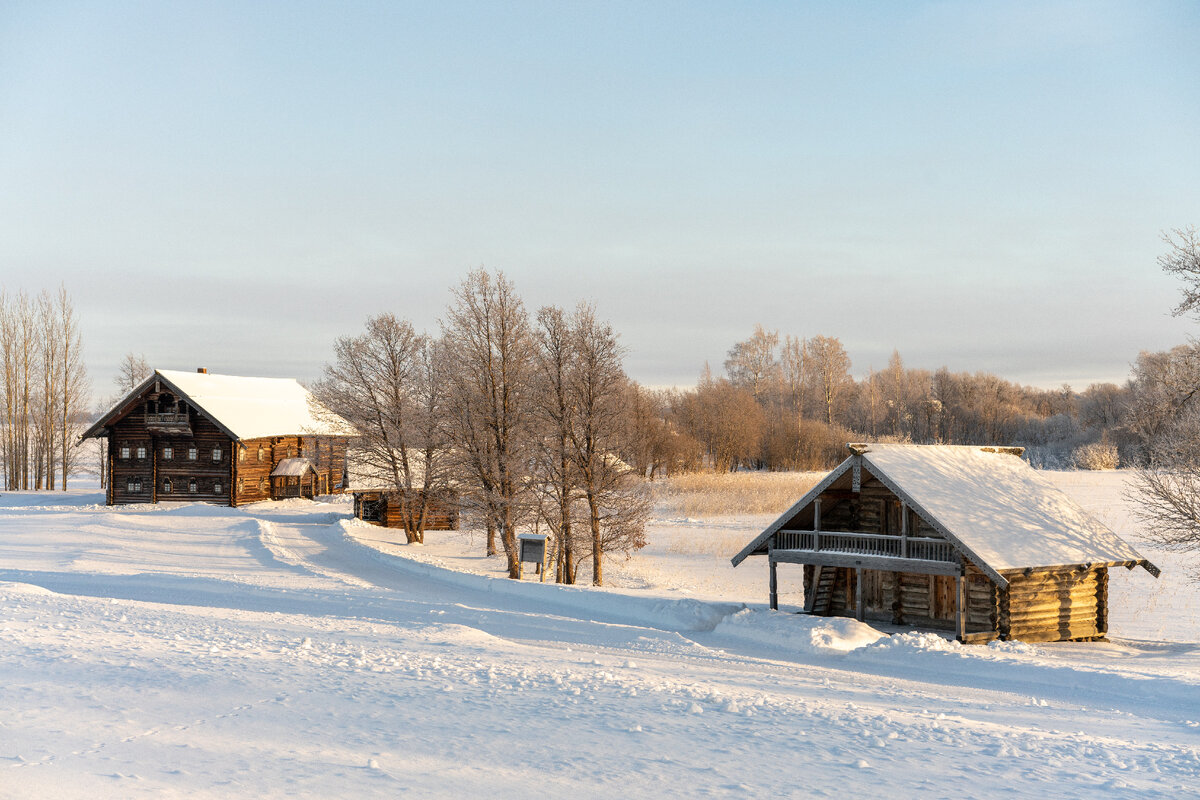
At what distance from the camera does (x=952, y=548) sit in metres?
23.1

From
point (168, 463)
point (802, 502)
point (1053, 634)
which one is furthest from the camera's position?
point (168, 463)

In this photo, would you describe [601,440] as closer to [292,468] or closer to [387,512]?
[387,512]

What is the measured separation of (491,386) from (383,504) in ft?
54.0

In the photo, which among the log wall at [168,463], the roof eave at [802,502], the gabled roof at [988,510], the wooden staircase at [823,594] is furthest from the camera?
the log wall at [168,463]

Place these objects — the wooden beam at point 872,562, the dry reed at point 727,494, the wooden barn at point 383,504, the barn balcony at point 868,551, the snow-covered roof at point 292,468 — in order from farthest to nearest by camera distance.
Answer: the dry reed at point 727,494 < the snow-covered roof at point 292,468 < the wooden barn at point 383,504 < the barn balcony at point 868,551 < the wooden beam at point 872,562

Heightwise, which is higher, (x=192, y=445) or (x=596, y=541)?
(x=192, y=445)

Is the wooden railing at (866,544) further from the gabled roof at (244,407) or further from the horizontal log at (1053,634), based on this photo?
the gabled roof at (244,407)

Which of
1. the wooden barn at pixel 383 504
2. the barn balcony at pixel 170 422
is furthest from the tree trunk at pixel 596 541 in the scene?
the barn balcony at pixel 170 422

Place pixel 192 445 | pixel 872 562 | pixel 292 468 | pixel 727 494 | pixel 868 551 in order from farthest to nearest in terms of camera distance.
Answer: pixel 727 494 < pixel 292 468 < pixel 192 445 < pixel 868 551 < pixel 872 562

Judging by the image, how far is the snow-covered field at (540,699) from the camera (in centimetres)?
958

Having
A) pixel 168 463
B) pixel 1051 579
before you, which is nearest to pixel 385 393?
pixel 168 463

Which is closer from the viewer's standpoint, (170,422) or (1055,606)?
(1055,606)

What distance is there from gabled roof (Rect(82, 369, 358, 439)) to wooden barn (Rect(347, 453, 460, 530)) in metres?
2.96

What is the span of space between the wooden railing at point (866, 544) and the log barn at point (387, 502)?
71.0ft
